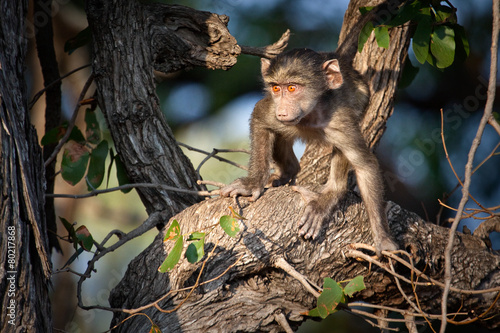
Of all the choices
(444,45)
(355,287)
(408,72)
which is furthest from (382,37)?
(355,287)

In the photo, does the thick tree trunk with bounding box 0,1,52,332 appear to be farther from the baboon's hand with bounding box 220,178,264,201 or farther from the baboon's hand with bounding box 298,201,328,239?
the baboon's hand with bounding box 298,201,328,239

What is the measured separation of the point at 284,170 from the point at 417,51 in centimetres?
161

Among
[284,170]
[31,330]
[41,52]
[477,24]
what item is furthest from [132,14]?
[477,24]

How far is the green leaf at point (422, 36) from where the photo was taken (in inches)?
158

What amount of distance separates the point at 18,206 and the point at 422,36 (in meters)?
3.23

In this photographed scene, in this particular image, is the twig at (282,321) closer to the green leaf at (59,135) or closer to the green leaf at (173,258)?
the green leaf at (173,258)

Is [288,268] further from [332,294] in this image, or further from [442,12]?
[442,12]

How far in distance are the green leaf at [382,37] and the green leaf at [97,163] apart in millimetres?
2491

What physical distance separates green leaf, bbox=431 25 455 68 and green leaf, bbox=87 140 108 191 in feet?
9.71

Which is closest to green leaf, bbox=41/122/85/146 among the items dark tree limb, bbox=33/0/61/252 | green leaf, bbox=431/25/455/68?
dark tree limb, bbox=33/0/61/252

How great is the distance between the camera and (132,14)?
172 inches

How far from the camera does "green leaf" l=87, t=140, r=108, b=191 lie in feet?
14.7

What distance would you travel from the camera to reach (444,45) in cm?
412

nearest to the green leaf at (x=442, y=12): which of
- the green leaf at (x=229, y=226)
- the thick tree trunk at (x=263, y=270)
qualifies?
the thick tree trunk at (x=263, y=270)
